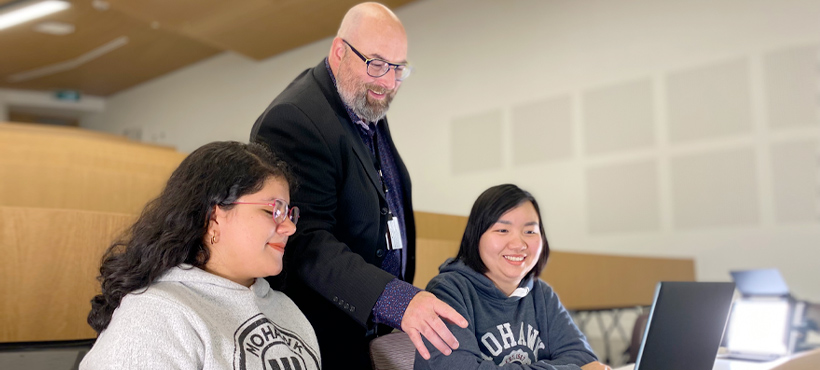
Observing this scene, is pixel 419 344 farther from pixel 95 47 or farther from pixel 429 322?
pixel 95 47

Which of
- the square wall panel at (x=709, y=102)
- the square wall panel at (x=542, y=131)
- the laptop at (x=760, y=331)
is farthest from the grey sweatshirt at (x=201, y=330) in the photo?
the square wall panel at (x=542, y=131)

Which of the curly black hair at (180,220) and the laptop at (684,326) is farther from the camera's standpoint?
the laptop at (684,326)

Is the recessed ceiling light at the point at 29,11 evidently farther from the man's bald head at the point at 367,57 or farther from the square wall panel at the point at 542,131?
the man's bald head at the point at 367,57

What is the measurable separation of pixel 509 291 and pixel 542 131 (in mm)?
4274

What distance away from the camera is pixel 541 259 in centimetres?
173

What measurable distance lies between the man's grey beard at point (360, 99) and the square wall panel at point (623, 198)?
13.0 feet

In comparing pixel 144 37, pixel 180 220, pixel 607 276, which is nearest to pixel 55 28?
pixel 144 37

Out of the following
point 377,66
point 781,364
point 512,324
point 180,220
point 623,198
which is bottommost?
point 781,364

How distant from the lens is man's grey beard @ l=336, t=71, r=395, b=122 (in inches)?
65.2

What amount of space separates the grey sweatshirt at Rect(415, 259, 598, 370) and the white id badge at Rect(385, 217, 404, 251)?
129mm

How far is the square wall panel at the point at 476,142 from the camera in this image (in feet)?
19.8

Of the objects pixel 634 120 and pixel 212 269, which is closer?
pixel 212 269

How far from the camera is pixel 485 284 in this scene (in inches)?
62.5

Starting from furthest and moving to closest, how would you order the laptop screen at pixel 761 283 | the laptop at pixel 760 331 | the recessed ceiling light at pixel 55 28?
the recessed ceiling light at pixel 55 28 < the laptop screen at pixel 761 283 < the laptop at pixel 760 331
